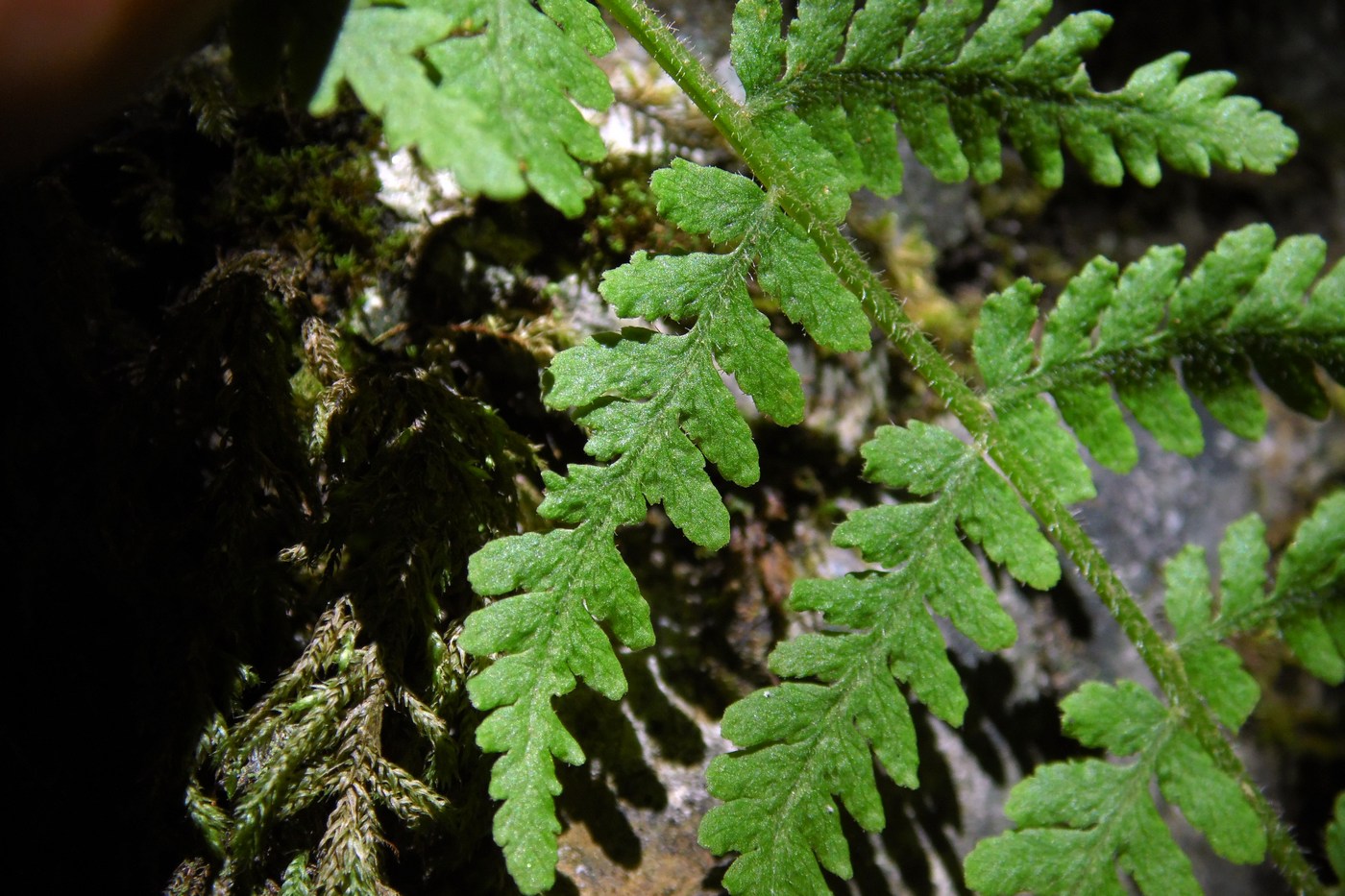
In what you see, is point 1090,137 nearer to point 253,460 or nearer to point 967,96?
point 967,96

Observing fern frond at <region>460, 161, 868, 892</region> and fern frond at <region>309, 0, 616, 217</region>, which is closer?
fern frond at <region>309, 0, 616, 217</region>

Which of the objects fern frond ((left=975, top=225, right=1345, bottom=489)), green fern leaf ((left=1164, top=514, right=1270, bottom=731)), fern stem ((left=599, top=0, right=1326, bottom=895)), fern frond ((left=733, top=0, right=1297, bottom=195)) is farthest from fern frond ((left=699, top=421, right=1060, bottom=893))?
fern frond ((left=733, top=0, right=1297, bottom=195))

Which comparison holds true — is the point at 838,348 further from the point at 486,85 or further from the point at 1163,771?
the point at 1163,771

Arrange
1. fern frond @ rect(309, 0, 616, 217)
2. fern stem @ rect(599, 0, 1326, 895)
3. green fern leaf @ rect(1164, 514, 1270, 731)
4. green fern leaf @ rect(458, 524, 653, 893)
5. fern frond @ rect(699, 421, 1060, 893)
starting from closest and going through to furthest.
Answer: fern frond @ rect(309, 0, 616, 217) < green fern leaf @ rect(458, 524, 653, 893) < fern frond @ rect(699, 421, 1060, 893) < fern stem @ rect(599, 0, 1326, 895) < green fern leaf @ rect(1164, 514, 1270, 731)

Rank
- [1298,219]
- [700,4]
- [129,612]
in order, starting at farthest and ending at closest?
[1298,219] → [700,4] → [129,612]

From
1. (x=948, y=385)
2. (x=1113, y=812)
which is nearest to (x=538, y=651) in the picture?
(x=948, y=385)

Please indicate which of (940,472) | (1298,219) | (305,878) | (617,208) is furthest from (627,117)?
(1298,219)

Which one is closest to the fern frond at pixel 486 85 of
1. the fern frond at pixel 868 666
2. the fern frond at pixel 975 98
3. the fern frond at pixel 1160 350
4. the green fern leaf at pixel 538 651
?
the fern frond at pixel 975 98

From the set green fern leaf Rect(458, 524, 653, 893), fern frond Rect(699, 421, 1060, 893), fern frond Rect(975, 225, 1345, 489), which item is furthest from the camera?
fern frond Rect(975, 225, 1345, 489)

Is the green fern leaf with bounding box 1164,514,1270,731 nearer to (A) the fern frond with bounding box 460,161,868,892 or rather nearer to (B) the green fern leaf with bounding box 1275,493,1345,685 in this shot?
(B) the green fern leaf with bounding box 1275,493,1345,685
